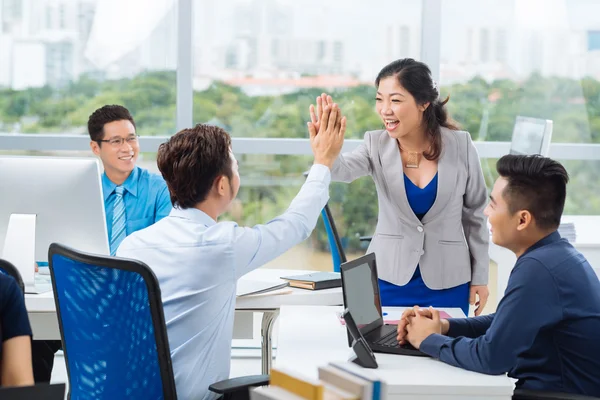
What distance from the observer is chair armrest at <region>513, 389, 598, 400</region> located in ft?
6.92

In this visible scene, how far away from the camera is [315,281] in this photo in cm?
307

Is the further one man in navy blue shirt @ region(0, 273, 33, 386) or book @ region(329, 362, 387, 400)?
man in navy blue shirt @ region(0, 273, 33, 386)

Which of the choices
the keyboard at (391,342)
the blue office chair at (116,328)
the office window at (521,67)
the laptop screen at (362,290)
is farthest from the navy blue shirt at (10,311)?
the office window at (521,67)

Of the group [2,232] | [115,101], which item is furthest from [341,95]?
[2,232]

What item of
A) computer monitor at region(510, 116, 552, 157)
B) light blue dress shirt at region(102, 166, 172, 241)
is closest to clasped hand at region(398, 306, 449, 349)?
light blue dress shirt at region(102, 166, 172, 241)

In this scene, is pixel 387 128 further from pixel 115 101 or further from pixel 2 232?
pixel 115 101

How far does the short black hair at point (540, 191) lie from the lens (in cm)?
229

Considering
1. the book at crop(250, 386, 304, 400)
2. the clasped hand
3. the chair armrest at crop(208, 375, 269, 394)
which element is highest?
the book at crop(250, 386, 304, 400)

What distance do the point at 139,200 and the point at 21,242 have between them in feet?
2.48

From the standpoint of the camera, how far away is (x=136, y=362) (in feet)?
6.87

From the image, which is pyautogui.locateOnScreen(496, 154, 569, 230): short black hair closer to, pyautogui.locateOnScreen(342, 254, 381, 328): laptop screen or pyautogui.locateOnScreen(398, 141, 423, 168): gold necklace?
pyautogui.locateOnScreen(342, 254, 381, 328): laptop screen

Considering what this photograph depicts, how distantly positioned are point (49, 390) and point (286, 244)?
1204 millimetres

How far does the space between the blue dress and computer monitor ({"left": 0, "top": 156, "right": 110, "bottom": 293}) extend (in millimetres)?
1094

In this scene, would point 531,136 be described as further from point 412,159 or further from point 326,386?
point 326,386
